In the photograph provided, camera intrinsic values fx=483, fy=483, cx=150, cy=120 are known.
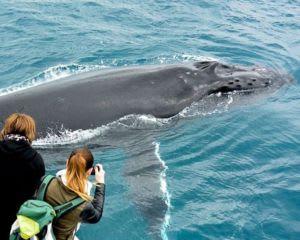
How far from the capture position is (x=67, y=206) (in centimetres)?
719

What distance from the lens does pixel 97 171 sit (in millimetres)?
7875

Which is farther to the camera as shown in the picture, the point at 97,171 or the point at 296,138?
the point at 296,138

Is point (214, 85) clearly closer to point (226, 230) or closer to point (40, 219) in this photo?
point (226, 230)

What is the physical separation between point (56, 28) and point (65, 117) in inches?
530

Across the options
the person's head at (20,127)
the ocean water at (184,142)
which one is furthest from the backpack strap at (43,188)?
the ocean water at (184,142)

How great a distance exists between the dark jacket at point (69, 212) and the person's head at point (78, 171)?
10cm

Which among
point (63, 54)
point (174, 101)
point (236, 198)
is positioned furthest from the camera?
point (63, 54)

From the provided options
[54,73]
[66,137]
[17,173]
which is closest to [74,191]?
[17,173]

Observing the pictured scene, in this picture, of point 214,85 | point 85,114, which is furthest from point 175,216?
point 214,85

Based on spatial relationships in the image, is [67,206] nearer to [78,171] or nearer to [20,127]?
[78,171]

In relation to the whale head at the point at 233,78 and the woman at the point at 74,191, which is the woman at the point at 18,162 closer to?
the woman at the point at 74,191

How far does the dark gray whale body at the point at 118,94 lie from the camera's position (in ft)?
42.4

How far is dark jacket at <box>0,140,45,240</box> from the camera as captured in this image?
7211 mm

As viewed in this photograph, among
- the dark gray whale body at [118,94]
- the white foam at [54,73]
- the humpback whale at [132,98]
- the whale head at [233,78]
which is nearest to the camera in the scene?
the humpback whale at [132,98]
